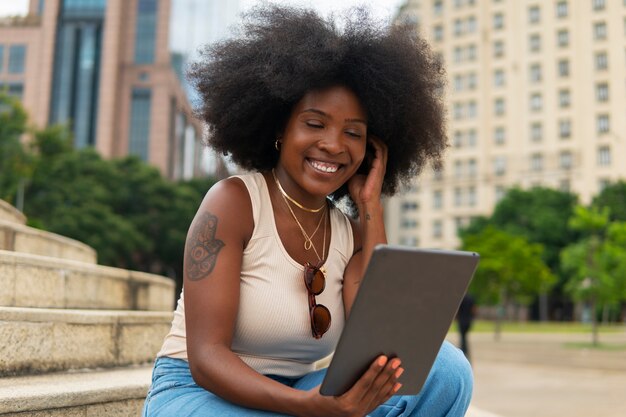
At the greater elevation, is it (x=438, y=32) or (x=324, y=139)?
(x=438, y=32)

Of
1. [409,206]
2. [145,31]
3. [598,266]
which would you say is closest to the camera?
[598,266]

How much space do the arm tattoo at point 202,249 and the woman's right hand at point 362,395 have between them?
0.49m

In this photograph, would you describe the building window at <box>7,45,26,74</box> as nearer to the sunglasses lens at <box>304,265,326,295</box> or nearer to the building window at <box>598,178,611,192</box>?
the building window at <box>598,178,611,192</box>

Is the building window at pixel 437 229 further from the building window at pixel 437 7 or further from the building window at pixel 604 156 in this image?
the building window at pixel 437 7

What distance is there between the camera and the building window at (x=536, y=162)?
54.7 meters

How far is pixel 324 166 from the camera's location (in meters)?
2.30

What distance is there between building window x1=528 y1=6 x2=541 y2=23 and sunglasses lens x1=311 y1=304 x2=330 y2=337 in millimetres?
59004

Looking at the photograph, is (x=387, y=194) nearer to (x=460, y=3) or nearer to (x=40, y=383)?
(x=40, y=383)

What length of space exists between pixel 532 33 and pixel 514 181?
1260cm

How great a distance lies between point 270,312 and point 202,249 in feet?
0.96

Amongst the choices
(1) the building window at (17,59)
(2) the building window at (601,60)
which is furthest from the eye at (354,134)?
(1) the building window at (17,59)

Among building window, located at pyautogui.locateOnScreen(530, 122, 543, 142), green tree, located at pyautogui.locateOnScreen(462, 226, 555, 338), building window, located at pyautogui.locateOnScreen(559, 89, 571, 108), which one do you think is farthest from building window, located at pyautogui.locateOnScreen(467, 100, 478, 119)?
green tree, located at pyautogui.locateOnScreen(462, 226, 555, 338)

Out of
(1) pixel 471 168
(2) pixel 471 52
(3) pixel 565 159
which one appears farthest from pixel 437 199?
(2) pixel 471 52

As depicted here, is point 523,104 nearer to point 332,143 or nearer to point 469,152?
point 469,152
